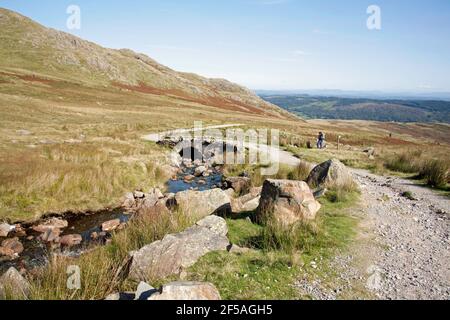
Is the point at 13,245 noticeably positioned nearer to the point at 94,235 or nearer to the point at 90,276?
the point at 94,235

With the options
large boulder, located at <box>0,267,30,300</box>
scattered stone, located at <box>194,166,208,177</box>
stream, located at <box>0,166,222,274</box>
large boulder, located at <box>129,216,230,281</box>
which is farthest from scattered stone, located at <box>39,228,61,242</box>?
scattered stone, located at <box>194,166,208,177</box>

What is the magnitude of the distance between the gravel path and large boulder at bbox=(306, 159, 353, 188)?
110cm

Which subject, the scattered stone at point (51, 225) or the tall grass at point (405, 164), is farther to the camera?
the tall grass at point (405, 164)

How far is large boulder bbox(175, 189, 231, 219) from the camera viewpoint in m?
12.0

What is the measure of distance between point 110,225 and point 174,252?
24.5 feet

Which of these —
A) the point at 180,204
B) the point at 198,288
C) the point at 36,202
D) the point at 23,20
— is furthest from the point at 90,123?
the point at 23,20

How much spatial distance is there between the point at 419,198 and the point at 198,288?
1278 centimetres

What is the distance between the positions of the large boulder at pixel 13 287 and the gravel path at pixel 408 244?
683 centimetres

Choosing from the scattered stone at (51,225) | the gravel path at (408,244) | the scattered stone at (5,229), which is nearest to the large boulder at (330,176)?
the gravel path at (408,244)

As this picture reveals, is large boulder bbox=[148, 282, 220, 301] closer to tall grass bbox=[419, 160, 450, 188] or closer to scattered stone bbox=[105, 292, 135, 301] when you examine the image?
scattered stone bbox=[105, 292, 135, 301]

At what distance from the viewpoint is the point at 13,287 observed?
6.38 metres

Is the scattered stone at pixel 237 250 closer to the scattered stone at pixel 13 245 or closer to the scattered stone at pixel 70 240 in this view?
the scattered stone at pixel 70 240

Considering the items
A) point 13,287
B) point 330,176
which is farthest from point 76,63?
point 13,287

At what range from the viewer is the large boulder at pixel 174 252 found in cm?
734
